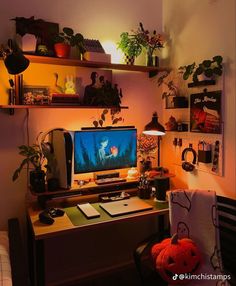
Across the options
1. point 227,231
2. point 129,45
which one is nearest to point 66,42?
point 129,45

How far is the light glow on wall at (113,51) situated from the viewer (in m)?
2.28

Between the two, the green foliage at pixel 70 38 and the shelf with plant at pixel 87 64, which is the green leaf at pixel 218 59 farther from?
the green foliage at pixel 70 38

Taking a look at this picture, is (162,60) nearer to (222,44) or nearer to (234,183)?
(222,44)

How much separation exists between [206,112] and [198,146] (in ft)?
0.92

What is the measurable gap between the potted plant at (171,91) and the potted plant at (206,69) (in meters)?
0.20

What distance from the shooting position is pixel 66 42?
1.99 metres

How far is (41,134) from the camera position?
6.85ft

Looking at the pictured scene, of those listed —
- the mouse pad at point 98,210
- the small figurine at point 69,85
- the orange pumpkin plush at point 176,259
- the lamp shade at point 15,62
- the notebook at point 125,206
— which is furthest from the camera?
the small figurine at point 69,85

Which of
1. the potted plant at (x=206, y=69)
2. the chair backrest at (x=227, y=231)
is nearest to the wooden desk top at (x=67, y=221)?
the chair backrest at (x=227, y=231)

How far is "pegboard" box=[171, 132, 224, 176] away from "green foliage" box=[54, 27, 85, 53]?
43.9 inches

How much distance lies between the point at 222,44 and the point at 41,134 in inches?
58.8

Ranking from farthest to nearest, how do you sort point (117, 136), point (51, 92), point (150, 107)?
1. point (150, 107)
2. point (117, 136)
3. point (51, 92)

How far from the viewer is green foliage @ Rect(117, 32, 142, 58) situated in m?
2.22

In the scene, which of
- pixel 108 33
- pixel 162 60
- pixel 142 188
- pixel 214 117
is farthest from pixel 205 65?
pixel 142 188
